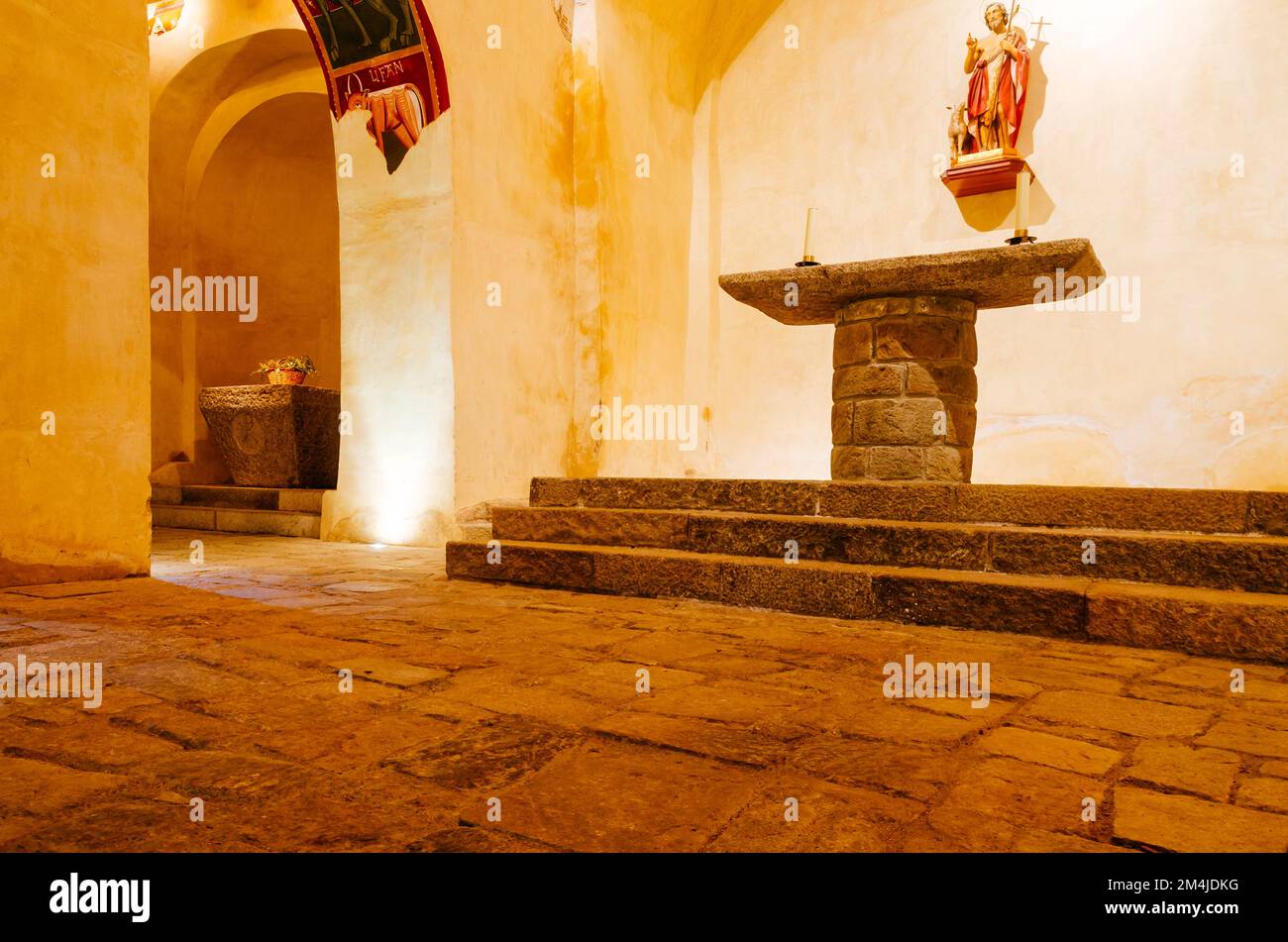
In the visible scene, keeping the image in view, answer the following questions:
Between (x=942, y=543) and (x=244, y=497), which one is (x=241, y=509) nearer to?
(x=244, y=497)

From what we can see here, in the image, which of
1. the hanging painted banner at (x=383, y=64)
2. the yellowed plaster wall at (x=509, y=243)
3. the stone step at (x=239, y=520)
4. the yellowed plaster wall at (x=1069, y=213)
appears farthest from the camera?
the stone step at (x=239, y=520)

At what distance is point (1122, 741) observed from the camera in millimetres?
1999

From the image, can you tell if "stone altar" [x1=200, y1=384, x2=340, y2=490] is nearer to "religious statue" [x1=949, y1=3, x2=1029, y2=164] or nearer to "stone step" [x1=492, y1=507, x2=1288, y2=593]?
"stone step" [x1=492, y1=507, x2=1288, y2=593]

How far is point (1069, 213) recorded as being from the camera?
742 cm

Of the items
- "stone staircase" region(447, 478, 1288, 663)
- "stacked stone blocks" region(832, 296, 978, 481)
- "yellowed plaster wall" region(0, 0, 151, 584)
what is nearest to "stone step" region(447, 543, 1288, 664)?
"stone staircase" region(447, 478, 1288, 663)

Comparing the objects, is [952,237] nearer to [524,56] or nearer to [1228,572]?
[524,56]

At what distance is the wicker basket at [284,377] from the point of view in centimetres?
790

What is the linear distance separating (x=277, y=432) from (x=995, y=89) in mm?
7177

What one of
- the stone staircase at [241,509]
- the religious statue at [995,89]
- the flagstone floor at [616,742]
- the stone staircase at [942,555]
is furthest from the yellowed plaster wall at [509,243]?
the religious statue at [995,89]

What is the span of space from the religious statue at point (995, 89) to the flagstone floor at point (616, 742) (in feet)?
19.1

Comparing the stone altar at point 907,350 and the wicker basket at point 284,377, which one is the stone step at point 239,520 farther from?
the stone altar at point 907,350

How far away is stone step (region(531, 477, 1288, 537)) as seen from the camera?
11.7ft

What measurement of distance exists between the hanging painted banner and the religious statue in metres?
4.59
